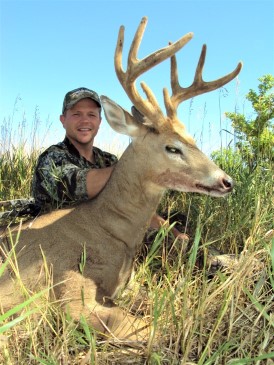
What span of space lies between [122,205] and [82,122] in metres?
1.64

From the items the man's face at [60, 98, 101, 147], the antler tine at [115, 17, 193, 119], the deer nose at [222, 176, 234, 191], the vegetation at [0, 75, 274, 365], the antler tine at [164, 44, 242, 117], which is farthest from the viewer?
the man's face at [60, 98, 101, 147]

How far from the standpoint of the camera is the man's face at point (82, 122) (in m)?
5.09

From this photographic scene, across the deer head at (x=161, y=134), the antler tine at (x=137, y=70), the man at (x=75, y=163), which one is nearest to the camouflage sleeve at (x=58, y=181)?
the man at (x=75, y=163)

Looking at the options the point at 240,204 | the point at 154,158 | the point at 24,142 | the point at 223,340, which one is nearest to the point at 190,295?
the point at 223,340

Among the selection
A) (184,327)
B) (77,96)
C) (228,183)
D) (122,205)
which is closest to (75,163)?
(77,96)

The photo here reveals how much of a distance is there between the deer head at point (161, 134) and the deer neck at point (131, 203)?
0.19 ft

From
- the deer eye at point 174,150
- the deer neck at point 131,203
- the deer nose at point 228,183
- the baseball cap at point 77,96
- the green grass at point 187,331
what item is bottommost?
the green grass at point 187,331

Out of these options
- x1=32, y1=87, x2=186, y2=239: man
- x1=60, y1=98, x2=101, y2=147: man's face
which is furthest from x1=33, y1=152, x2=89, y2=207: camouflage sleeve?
x1=60, y1=98, x2=101, y2=147: man's face

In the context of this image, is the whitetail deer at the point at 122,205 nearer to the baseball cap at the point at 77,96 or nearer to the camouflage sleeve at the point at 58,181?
the camouflage sleeve at the point at 58,181

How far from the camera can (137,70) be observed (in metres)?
3.83

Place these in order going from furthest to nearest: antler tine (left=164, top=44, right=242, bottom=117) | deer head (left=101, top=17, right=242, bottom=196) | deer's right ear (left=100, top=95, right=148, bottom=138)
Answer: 1. antler tine (left=164, top=44, right=242, bottom=117)
2. deer's right ear (left=100, top=95, right=148, bottom=138)
3. deer head (left=101, top=17, right=242, bottom=196)

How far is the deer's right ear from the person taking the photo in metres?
3.86

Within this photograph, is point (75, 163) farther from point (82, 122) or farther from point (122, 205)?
point (122, 205)

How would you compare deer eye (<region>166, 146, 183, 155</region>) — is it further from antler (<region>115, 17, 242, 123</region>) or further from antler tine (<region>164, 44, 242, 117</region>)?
antler tine (<region>164, 44, 242, 117</region>)
